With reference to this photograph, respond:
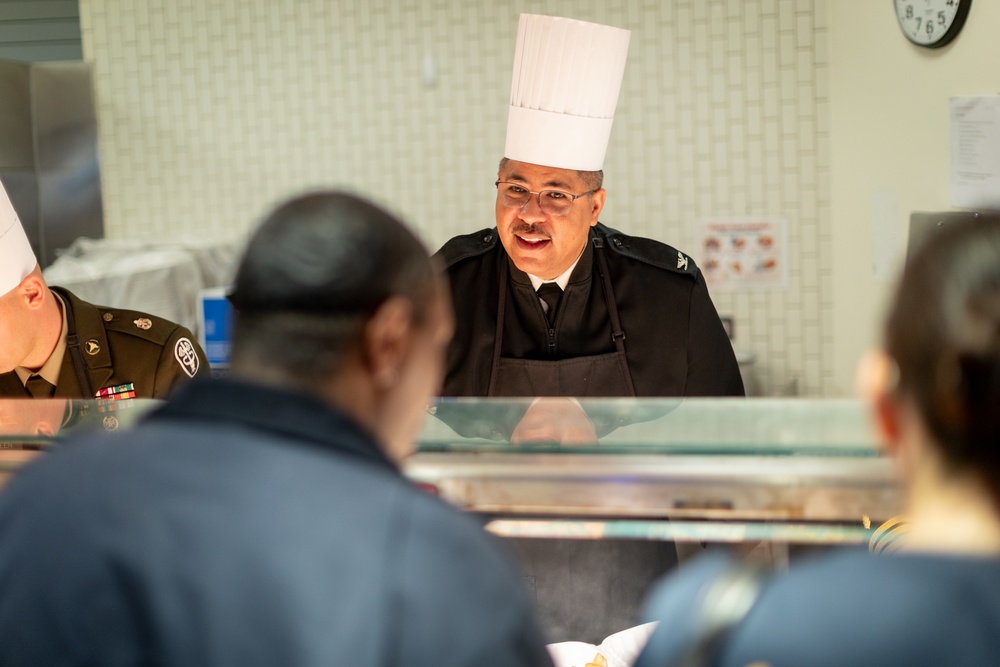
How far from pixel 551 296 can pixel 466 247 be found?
26 cm

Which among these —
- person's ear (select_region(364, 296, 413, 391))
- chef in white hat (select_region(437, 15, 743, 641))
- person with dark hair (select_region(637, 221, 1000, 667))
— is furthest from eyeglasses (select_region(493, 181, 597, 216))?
person with dark hair (select_region(637, 221, 1000, 667))

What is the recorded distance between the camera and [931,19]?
319cm

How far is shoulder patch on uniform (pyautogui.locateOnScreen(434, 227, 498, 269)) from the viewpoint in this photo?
260cm

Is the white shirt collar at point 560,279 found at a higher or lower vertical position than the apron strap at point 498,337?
higher

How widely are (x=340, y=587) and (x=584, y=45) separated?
1995mm

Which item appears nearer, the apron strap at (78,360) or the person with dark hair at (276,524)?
the person with dark hair at (276,524)

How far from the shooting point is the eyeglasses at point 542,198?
8.11ft

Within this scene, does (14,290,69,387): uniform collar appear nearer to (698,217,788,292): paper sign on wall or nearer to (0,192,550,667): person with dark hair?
(0,192,550,667): person with dark hair

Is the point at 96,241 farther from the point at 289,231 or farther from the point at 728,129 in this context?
the point at 289,231

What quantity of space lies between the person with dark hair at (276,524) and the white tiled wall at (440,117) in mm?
3681

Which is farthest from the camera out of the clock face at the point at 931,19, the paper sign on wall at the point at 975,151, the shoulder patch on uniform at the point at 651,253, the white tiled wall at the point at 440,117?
the white tiled wall at the point at 440,117

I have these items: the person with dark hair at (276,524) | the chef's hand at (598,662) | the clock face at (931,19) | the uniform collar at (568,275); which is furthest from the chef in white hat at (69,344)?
the clock face at (931,19)

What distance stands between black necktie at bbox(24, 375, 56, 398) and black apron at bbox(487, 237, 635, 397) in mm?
964

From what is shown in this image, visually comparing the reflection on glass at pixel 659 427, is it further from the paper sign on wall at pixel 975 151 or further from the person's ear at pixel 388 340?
the paper sign on wall at pixel 975 151
